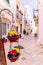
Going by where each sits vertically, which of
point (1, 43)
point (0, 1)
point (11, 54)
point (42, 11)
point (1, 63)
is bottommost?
point (1, 63)

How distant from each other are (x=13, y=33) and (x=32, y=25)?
2980 centimetres

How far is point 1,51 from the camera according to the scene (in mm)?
1476

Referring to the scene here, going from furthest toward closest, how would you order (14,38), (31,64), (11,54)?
(31,64) → (14,38) → (11,54)

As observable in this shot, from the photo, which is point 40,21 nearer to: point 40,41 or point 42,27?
point 42,27

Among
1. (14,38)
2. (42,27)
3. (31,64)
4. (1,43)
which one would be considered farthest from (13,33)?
(42,27)

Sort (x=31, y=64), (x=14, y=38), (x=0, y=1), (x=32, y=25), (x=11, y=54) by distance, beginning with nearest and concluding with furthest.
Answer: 1. (x=11, y=54)
2. (x=14, y=38)
3. (x=31, y=64)
4. (x=0, y=1)
5. (x=32, y=25)

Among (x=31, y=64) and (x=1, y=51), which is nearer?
(x=1, y=51)

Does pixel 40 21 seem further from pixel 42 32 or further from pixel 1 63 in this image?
pixel 1 63

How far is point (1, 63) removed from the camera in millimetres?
1549

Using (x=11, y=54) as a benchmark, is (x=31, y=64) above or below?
below

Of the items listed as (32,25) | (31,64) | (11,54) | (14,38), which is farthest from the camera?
(32,25)

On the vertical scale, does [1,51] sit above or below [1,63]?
above

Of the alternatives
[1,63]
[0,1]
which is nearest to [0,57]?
[1,63]

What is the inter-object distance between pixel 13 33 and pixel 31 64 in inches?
78.6
